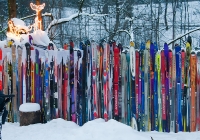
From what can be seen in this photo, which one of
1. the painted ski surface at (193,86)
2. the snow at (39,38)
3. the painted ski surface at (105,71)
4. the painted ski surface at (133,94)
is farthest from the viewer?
the snow at (39,38)

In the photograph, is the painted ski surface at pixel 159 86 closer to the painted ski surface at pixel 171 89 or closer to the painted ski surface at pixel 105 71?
the painted ski surface at pixel 171 89

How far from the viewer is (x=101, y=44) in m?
5.55

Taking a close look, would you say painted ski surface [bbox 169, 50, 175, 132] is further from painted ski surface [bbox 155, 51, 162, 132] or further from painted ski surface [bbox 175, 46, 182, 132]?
painted ski surface [bbox 155, 51, 162, 132]

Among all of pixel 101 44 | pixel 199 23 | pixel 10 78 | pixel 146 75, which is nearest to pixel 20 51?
pixel 10 78

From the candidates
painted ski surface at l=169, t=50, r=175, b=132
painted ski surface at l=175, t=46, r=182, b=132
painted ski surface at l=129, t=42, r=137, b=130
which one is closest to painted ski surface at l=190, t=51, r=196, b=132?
painted ski surface at l=175, t=46, r=182, b=132

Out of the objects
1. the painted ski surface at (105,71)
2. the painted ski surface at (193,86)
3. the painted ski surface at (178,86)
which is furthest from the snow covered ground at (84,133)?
the painted ski surface at (105,71)

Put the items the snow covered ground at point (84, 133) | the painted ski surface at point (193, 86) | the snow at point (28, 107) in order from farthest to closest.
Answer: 1. the snow at point (28, 107)
2. the painted ski surface at point (193, 86)
3. the snow covered ground at point (84, 133)

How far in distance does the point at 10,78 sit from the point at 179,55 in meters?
3.35

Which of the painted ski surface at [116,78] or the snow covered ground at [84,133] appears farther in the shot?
the painted ski surface at [116,78]

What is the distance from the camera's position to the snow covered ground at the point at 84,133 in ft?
15.8

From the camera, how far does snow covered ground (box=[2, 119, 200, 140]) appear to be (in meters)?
4.80

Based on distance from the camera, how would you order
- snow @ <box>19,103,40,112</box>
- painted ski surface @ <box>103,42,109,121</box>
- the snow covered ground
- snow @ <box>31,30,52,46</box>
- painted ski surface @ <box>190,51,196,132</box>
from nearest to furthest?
the snow covered ground < painted ski surface @ <box>190,51,196,132</box> < painted ski surface @ <box>103,42,109,121</box> < snow @ <box>19,103,40,112</box> < snow @ <box>31,30,52,46</box>

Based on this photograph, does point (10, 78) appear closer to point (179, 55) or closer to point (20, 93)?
point (20, 93)

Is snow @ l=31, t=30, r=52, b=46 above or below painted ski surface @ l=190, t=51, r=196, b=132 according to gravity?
above
